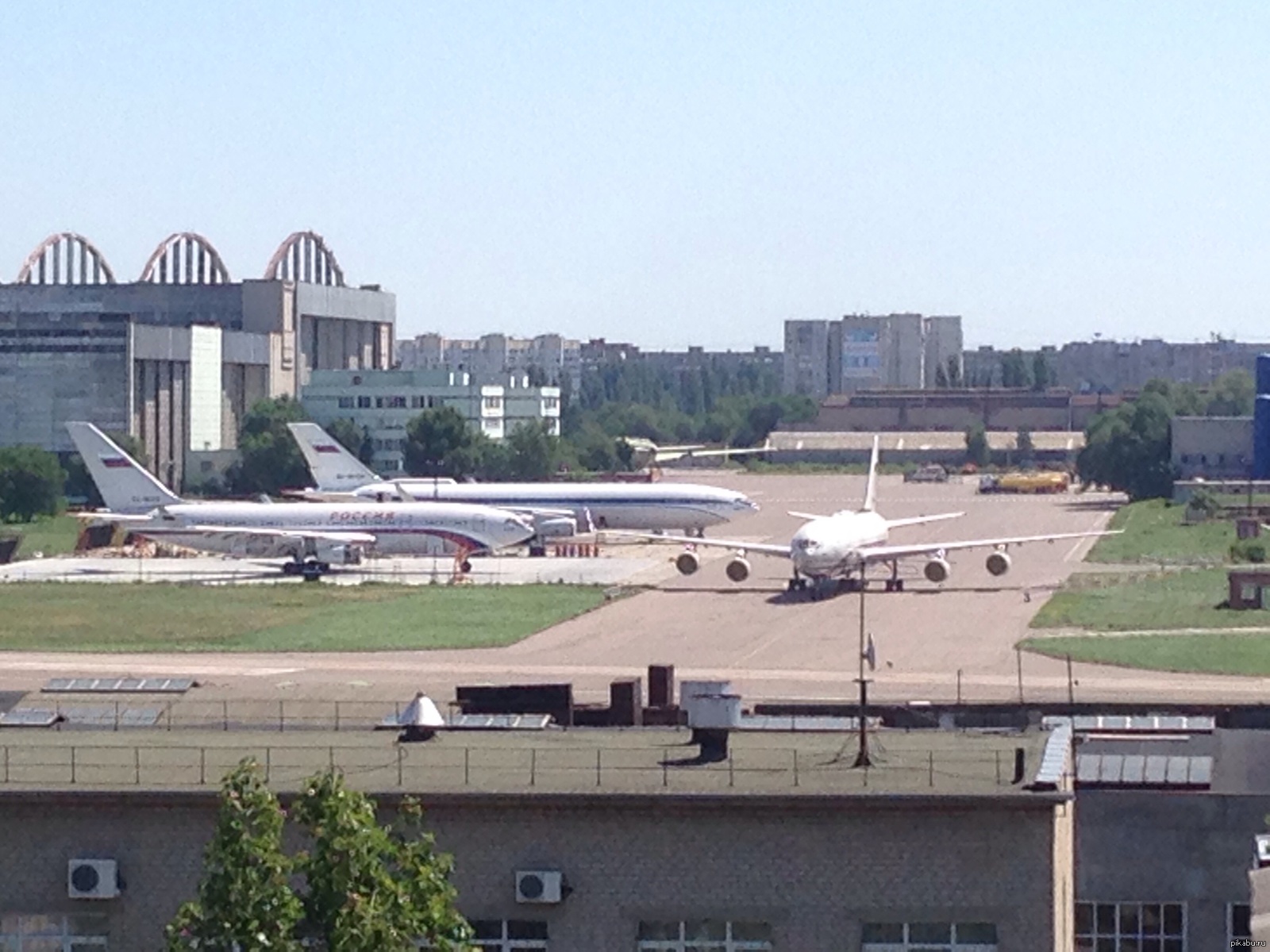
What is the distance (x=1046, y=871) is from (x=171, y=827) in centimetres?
879

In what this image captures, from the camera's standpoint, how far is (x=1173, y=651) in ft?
243

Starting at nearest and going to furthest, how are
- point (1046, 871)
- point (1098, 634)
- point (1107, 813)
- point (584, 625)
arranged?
1. point (1046, 871)
2. point (1107, 813)
3. point (1098, 634)
4. point (584, 625)

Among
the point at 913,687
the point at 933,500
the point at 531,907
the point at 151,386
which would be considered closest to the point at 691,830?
the point at 531,907

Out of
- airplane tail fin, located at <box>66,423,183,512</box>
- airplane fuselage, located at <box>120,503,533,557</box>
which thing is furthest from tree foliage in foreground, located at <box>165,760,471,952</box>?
airplane tail fin, located at <box>66,423,183,512</box>

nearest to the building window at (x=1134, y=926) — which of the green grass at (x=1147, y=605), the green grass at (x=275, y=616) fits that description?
the green grass at (x=275, y=616)

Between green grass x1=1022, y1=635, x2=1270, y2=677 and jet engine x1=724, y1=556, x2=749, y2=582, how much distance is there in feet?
76.2

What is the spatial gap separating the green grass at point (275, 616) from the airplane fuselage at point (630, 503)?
84.1 feet

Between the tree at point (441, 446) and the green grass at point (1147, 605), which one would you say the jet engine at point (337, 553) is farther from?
the tree at point (441, 446)

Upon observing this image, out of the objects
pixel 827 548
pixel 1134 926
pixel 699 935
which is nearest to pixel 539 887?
pixel 699 935

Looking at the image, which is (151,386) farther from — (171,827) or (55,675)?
(171,827)

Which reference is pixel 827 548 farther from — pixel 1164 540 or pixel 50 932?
pixel 50 932

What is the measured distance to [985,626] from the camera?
8375cm

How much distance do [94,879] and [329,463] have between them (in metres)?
125

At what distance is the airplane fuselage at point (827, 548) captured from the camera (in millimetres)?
94875
